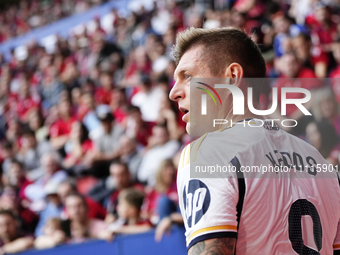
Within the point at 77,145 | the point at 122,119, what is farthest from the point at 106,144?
the point at 77,145

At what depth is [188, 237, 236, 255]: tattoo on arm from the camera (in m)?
0.96

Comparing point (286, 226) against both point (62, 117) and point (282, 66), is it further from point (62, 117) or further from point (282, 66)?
point (62, 117)

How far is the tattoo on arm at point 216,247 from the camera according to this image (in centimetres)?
96

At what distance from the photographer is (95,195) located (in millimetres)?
4859

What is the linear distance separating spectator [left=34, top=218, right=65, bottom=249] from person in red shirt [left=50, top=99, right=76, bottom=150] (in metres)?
2.76

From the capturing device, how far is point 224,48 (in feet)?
4.08

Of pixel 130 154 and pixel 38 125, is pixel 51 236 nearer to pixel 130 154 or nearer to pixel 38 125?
pixel 130 154

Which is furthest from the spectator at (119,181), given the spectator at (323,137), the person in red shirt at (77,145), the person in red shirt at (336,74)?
the person in red shirt at (336,74)

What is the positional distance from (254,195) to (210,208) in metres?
0.13

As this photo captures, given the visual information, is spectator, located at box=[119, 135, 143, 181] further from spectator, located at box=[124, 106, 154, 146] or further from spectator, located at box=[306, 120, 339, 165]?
spectator, located at box=[306, 120, 339, 165]

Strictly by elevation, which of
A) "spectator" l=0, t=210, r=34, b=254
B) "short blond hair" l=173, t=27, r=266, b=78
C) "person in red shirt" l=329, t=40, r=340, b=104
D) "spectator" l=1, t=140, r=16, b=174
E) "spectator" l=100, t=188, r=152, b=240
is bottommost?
"spectator" l=0, t=210, r=34, b=254

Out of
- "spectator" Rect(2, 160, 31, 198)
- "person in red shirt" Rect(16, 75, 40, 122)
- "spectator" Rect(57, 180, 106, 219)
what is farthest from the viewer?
"person in red shirt" Rect(16, 75, 40, 122)

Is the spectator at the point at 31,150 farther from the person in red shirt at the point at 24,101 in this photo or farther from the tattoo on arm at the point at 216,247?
the tattoo on arm at the point at 216,247

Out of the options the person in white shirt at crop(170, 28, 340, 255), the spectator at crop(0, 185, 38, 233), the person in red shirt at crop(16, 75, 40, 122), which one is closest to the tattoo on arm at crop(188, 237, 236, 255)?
the person in white shirt at crop(170, 28, 340, 255)
